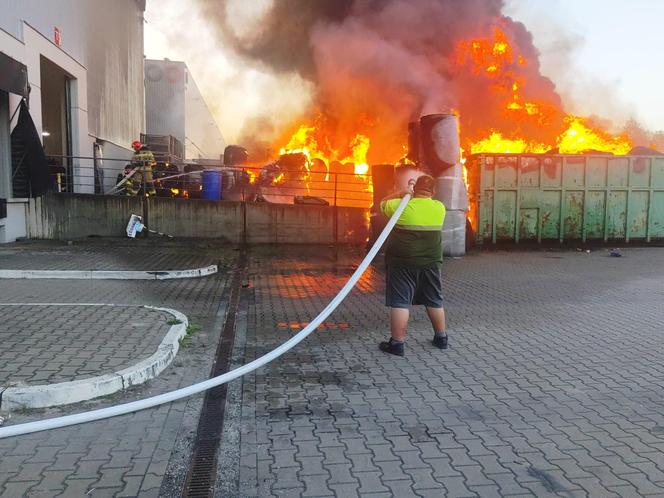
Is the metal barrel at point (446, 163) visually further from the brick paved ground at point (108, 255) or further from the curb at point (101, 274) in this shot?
the curb at point (101, 274)

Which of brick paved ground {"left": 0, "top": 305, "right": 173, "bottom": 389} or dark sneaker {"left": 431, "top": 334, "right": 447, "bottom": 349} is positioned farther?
dark sneaker {"left": 431, "top": 334, "right": 447, "bottom": 349}

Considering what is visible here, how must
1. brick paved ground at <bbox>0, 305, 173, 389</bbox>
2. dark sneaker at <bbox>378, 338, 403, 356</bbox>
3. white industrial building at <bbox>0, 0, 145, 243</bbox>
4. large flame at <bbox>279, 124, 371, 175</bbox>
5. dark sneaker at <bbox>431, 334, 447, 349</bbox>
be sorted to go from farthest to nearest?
large flame at <bbox>279, 124, 371, 175</bbox> → white industrial building at <bbox>0, 0, 145, 243</bbox> → dark sneaker at <bbox>431, 334, 447, 349</bbox> → dark sneaker at <bbox>378, 338, 403, 356</bbox> → brick paved ground at <bbox>0, 305, 173, 389</bbox>

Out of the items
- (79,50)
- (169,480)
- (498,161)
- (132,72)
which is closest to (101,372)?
(169,480)

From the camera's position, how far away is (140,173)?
47.9ft

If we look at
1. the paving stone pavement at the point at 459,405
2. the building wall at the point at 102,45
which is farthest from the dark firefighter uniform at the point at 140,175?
the paving stone pavement at the point at 459,405

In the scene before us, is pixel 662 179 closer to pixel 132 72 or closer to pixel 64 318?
pixel 64 318

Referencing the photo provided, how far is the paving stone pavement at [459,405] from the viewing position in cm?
298

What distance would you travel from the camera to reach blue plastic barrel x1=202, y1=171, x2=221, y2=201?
48.4 ft

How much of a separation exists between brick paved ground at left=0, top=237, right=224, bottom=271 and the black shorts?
5770mm

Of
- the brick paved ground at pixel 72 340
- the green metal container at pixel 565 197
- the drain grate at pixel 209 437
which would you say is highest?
the green metal container at pixel 565 197

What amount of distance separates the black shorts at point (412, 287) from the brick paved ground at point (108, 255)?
5.77 metres

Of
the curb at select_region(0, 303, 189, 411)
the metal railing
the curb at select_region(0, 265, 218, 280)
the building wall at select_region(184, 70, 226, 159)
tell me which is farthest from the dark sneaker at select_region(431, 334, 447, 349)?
the building wall at select_region(184, 70, 226, 159)

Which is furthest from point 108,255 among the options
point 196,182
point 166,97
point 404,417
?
point 166,97

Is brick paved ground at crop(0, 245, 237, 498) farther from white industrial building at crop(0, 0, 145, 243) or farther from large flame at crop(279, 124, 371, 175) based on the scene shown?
large flame at crop(279, 124, 371, 175)
